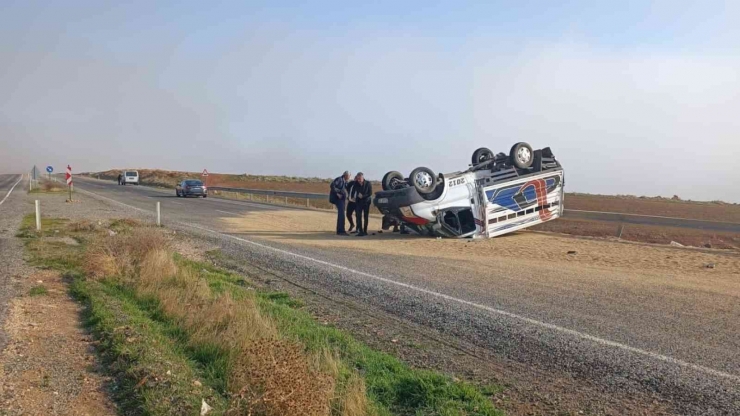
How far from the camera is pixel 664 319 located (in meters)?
7.60

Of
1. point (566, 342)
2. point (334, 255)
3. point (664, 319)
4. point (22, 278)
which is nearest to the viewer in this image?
point (566, 342)

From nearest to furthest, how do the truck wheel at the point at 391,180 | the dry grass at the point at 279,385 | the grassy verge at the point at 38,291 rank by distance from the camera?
1. the dry grass at the point at 279,385
2. the grassy verge at the point at 38,291
3. the truck wheel at the point at 391,180

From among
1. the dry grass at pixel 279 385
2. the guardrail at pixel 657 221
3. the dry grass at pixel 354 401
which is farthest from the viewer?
the guardrail at pixel 657 221

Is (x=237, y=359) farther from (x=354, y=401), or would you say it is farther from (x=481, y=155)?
(x=481, y=155)

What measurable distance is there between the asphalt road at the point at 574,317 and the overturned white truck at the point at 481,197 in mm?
3753

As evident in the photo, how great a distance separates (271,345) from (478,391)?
179 cm

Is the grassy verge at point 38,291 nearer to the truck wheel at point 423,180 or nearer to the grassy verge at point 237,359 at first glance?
the grassy verge at point 237,359

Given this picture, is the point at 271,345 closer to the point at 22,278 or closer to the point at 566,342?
the point at 566,342

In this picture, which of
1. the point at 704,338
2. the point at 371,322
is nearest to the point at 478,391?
the point at 371,322

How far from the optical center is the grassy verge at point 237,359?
442cm

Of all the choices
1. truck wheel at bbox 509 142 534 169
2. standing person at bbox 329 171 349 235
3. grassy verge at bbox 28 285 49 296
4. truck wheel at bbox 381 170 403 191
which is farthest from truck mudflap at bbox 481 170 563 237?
grassy verge at bbox 28 285 49 296

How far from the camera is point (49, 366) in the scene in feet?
18.3

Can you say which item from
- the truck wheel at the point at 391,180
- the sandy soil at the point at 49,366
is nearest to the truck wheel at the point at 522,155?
the truck wheel at the point at 391,180

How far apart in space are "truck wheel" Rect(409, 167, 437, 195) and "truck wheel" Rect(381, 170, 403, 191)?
1427mm
